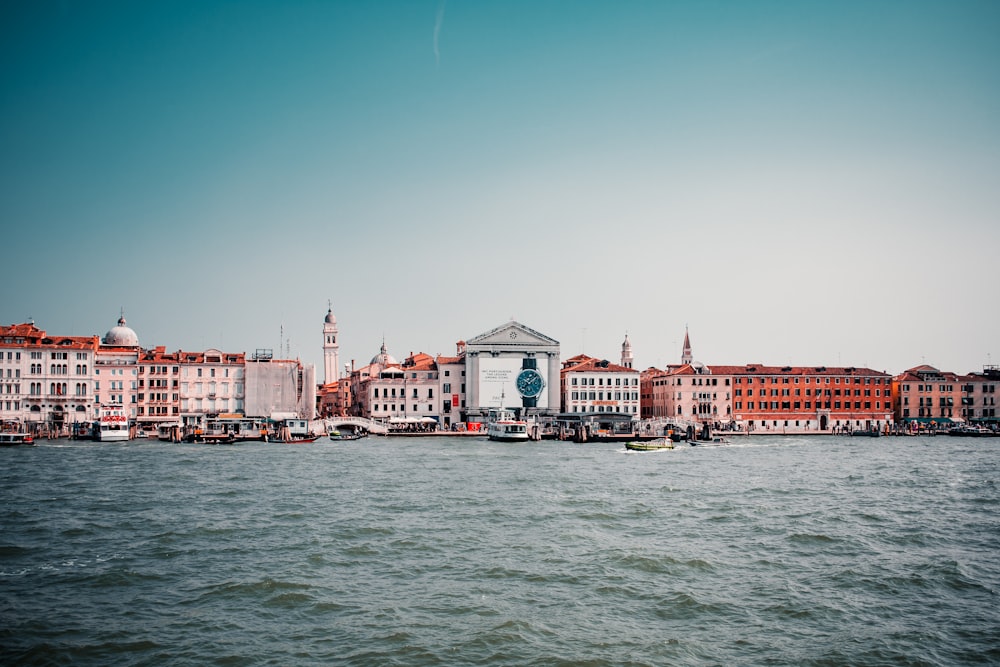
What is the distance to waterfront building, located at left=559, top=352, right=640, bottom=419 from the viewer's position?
250 feet

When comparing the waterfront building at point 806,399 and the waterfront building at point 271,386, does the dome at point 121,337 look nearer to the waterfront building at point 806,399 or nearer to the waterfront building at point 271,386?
the waterfront building at point 271,386

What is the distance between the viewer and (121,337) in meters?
80.5

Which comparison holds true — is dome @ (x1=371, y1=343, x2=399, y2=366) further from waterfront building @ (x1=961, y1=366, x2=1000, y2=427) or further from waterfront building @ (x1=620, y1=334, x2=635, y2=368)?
waterfront building @ (x1=961, y1=366, x2=1000, y2=427)

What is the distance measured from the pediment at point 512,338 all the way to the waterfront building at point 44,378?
3102cm

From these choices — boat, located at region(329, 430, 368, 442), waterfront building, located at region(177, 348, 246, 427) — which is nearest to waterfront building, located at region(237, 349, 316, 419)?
waterfront building, located at region(177, 348, 246, 427)

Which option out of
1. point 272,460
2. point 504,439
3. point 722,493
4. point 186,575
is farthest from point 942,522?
point 504,439

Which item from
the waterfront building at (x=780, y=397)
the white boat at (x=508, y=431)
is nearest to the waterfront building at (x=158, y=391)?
the white boat at (x=508, y=431)

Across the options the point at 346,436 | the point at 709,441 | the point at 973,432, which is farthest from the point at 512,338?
the point at 973,432

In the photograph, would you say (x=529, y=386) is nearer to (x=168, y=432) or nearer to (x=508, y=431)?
(x=508, y=431)

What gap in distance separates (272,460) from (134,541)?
24057 mm

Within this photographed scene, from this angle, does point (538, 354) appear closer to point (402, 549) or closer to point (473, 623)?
point (402, 549)

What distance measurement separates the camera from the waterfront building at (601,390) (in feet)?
250

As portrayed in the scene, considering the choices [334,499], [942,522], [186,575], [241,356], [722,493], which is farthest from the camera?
[241,356]

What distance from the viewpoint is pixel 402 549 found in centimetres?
1738
